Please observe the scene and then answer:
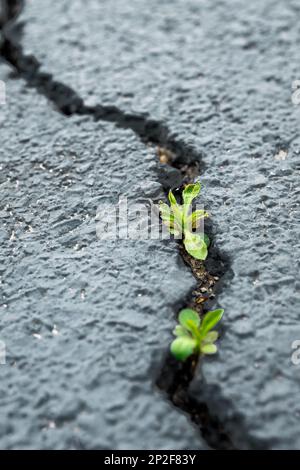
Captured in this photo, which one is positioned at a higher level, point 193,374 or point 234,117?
point 234,117

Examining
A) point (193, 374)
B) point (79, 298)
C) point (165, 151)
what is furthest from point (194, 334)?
point (165, 151)

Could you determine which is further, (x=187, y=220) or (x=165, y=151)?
(x=165, y=151)

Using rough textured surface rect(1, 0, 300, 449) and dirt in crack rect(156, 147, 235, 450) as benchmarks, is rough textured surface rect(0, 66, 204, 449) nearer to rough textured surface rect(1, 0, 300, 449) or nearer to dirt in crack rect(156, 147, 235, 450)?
dirt in crack rect(156, 147, 235, 450)

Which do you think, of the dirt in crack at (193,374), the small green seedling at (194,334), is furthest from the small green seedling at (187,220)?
the small green seedling at (194,334)

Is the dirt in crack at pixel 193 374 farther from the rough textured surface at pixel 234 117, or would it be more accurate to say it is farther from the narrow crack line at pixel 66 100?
the narrow crack line at pixel 66 100

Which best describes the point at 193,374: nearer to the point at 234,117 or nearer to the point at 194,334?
the point at 194,334
